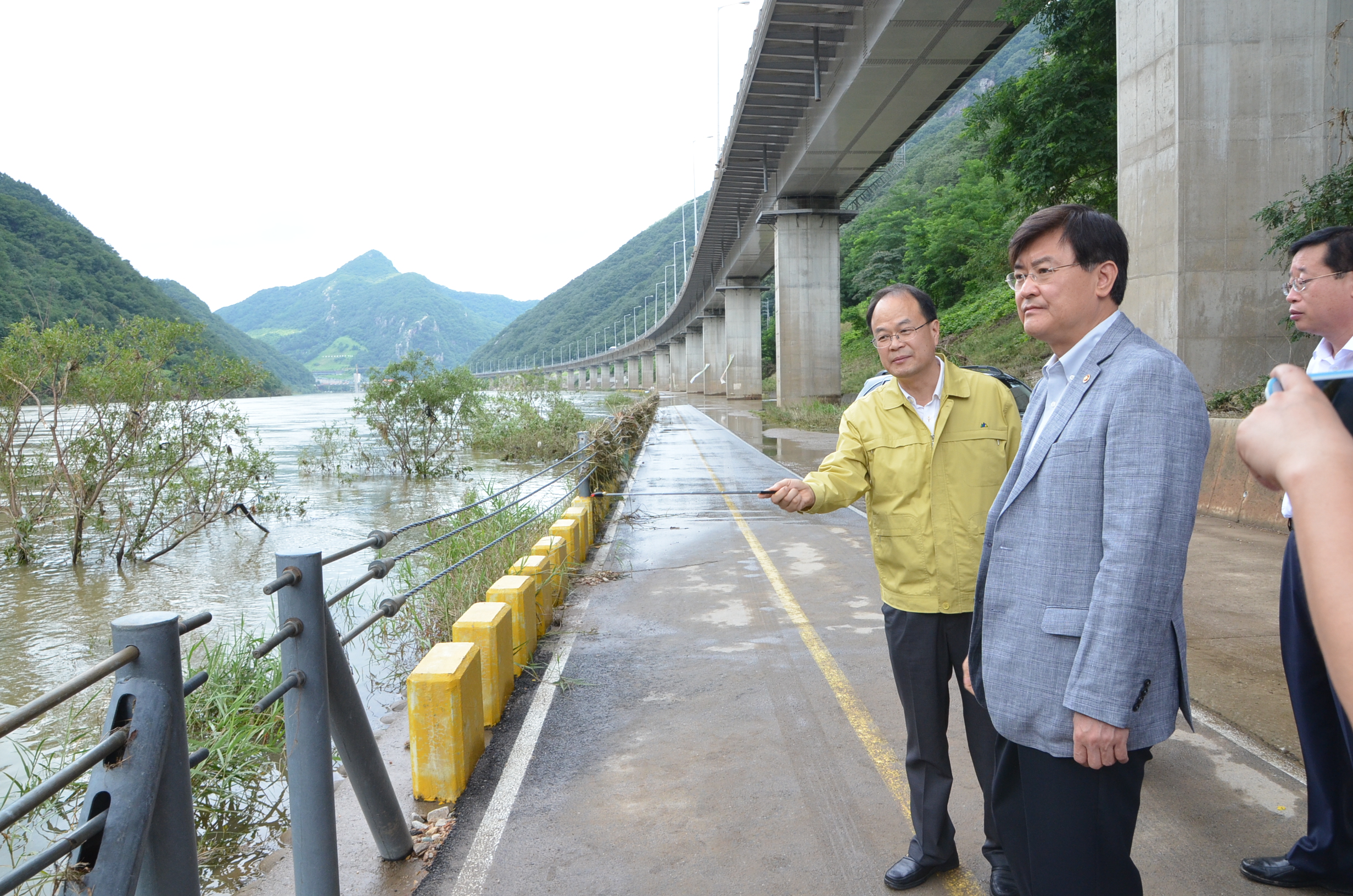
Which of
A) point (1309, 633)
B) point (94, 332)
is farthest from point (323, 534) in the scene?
point (1309, 633)

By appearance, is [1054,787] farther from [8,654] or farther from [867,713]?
[8,654]

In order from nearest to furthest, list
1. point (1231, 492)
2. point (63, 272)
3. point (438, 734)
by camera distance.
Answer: point (438, 734) → point (1231, 492) → point (63, 272)

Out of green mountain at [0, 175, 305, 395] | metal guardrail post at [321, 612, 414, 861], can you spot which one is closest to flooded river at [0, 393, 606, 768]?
metal guardrail post at [321, 612, 414, 861]

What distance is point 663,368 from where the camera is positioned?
110375 mm

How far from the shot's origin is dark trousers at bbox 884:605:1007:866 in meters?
3.13

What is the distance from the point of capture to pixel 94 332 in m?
11.6

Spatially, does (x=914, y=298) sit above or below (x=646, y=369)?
below

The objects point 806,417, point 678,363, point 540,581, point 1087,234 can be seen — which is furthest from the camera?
point 678,363

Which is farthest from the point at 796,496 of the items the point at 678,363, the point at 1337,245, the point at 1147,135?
the point at 678,363

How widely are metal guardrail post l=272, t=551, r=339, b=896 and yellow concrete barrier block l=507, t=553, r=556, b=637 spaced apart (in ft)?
10.7

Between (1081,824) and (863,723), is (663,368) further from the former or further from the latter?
(1081,824)

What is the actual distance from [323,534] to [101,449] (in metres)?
3.45

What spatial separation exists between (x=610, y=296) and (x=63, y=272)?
4829 inches

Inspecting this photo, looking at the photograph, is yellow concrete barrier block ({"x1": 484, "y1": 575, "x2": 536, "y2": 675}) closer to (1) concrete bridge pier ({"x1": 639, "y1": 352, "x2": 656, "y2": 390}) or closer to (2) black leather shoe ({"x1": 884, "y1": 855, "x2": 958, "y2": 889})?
(2) black leather shoe ({"x1": 884, "y1": 855, "x2": 958, "y2": 889})
